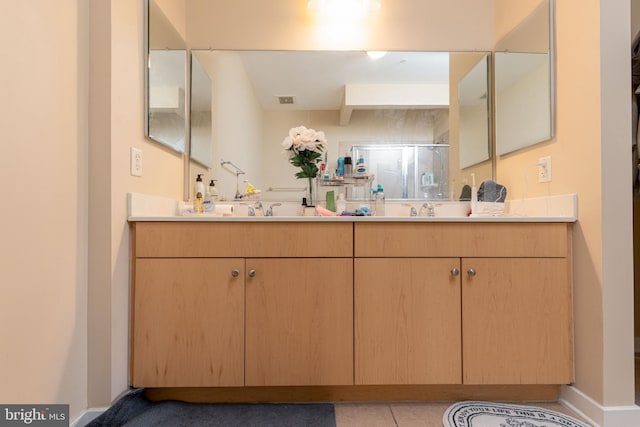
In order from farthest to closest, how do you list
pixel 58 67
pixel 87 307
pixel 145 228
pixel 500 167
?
pixel 500 167
pixel 145 228
pixel 87 307
pixel 58 67

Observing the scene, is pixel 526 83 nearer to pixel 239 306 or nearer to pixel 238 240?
pixel 238 240

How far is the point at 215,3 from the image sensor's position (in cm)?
212

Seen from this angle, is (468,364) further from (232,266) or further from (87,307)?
(87,307)

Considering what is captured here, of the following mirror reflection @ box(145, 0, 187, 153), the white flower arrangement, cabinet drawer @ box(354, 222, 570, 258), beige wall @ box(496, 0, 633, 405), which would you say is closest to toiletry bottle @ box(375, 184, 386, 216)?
the white flower arrangement

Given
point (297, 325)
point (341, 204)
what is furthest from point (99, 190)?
point (341, 204)

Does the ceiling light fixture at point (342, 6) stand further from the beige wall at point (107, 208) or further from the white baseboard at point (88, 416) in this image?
the white baseboard at point (88, 416)

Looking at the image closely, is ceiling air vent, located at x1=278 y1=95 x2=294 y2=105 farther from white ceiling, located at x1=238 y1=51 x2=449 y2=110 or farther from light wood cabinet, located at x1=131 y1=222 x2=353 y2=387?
light wood cabinet, located at x1=131 y1=222 x2=353 y2=387

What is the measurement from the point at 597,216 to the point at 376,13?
1603mm

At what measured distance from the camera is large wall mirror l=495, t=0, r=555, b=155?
1.72 meters

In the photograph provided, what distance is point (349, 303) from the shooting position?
1.51 meters

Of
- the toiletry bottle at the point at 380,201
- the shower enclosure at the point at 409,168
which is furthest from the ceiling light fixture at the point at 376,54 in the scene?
the toiletry bottle at the point at 380,201

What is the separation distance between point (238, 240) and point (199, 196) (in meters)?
0.57

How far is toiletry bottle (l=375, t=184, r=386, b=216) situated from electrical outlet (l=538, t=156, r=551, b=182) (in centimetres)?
79

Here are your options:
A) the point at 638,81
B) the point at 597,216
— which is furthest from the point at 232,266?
the point at 638,81
